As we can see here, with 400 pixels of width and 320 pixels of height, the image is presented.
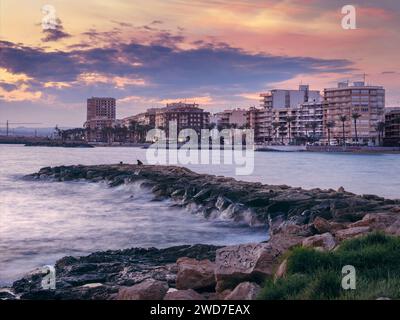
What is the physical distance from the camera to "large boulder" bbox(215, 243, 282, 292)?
9703 millimetres

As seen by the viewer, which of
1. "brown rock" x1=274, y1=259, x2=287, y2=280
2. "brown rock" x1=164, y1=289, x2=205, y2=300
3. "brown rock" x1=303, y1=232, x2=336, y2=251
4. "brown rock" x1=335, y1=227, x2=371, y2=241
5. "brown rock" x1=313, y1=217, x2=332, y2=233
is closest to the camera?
"brown rock" x1=164, y1=289, x2=205, y2=300

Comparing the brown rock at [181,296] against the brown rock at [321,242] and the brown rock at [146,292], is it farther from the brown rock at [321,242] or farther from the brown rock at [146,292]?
the brown rock at [321,242]

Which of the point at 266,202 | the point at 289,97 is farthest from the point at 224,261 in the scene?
the point at 289,97

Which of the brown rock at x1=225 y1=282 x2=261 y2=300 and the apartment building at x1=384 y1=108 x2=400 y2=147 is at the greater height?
the apartment building at x1=384 y1=108 x2=400 y2=147

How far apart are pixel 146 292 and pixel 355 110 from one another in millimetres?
151858

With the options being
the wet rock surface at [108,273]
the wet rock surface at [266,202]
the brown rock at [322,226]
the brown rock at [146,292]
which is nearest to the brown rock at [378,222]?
the brown rock at [322,226]

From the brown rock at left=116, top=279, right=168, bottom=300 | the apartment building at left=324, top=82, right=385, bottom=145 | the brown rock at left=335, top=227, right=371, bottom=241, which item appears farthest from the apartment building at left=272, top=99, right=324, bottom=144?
the brown rock at left=116, top=279, right=168, bottom=300

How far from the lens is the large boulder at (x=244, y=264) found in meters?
9.70

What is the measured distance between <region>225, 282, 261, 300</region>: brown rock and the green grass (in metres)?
0.17

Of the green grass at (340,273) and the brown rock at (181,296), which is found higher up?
the green grass at (340,273)

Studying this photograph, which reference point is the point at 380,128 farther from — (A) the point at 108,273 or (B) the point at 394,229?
(A) the point at 108,273

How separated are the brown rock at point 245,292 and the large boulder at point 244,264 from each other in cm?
96

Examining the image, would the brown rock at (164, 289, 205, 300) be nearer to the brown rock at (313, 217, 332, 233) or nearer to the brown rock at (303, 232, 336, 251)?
the brown rock at (303, 232, 336, 251)
